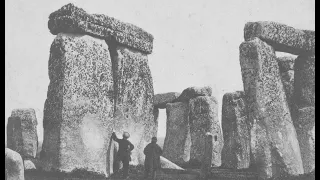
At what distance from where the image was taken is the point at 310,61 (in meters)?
11.3

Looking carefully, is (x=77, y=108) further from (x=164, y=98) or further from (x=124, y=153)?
(x=164, y=98)

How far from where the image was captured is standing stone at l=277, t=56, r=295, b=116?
38.9 ft

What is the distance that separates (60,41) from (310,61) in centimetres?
541

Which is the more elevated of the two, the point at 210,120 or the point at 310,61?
the point at 310,61

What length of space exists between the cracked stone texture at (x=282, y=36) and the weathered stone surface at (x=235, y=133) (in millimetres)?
4622

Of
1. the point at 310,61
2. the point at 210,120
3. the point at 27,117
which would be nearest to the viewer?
the point at 310,61

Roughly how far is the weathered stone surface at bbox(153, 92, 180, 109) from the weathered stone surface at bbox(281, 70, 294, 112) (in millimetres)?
7417

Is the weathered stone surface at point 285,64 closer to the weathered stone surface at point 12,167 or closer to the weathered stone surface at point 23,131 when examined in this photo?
the weathered stone surface at point 12,167

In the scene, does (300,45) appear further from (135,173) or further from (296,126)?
(135,173)

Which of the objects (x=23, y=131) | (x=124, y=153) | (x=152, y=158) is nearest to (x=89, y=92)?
(x=124, y=153)

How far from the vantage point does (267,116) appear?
10.5m

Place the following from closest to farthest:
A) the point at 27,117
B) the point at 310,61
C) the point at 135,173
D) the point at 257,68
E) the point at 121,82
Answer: the point at 257,68 < the point at 310,61 < the point at 135,173 < the point at 121,82 < the point at 27,117

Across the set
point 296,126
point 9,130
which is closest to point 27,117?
point 9,130

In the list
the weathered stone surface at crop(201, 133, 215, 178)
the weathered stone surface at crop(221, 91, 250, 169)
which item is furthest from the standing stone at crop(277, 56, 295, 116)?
the weathered stone surface at crop(221, 91, 250, 169)
